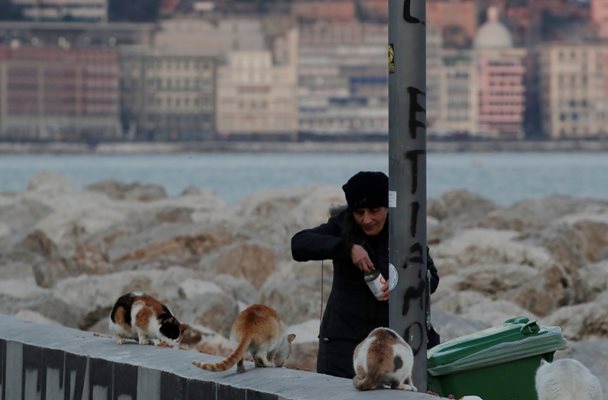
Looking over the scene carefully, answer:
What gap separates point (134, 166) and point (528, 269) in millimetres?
110317

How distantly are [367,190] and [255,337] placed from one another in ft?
1.82

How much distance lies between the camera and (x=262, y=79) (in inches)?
6737

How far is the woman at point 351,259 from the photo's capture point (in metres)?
5.81

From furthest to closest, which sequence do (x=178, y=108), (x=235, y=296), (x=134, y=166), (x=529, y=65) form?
(x=529, y=65) < (x=178, y=108) < (x=134, y=166) < (x=235, y=296)

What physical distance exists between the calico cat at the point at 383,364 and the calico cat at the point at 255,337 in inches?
21.8

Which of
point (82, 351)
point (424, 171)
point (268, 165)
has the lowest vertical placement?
point (268, 165)

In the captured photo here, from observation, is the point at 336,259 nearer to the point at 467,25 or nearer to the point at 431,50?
the point at 431,50

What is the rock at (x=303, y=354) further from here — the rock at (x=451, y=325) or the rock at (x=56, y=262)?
the rock at (x=56, y=262)

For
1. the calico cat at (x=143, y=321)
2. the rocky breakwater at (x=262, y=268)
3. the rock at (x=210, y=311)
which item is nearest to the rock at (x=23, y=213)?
the rocky breakwater at (x=262, y=268)

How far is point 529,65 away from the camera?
186 m

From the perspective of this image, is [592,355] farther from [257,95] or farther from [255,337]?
[257,95]

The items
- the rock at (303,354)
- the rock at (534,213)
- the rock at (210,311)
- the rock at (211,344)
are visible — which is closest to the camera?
the rock at (303,354)

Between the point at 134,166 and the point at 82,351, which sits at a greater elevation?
the point at 82,351

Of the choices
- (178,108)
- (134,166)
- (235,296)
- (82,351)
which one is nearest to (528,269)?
(235,296)
